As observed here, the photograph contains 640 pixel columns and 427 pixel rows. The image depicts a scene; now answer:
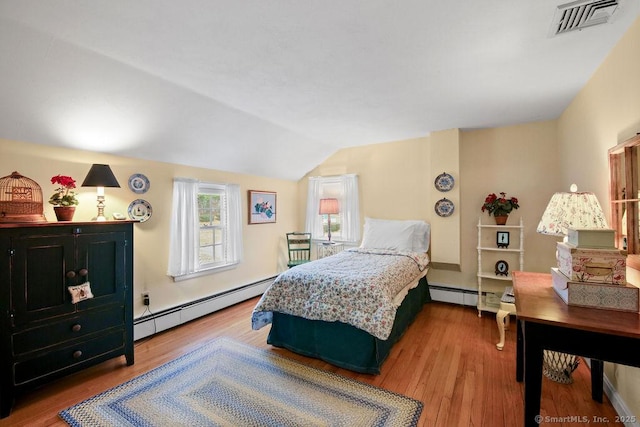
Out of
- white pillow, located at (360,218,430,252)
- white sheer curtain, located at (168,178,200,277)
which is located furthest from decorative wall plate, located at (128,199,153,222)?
white pillow, located at (360,218,430,252)

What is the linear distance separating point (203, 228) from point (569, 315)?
3.66 m

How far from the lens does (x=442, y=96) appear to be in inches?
105

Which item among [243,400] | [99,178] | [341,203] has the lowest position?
[243,400]

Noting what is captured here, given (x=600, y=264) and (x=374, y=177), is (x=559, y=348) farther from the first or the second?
(x=374, y=177)

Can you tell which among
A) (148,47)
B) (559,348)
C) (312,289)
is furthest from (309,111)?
(559,348)

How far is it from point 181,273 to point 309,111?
7.76ft

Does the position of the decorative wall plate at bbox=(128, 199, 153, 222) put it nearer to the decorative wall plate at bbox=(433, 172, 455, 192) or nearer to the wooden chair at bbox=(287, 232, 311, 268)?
the wooden chair at bbox=(287, 232, 311, 268)

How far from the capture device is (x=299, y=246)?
4.96m

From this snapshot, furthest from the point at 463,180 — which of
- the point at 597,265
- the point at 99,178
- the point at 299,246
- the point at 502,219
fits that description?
the point at 99,178

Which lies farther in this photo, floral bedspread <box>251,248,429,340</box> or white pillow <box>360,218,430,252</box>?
white pillow <box>360,218,430,252</box>

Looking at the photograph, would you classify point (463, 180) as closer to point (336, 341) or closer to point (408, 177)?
point (408, 177)

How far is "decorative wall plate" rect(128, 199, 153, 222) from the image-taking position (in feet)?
9.65

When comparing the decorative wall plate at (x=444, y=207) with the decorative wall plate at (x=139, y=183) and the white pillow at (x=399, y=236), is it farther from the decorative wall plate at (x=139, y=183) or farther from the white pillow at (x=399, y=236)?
the decorative wall plate at (x=139, y=183)

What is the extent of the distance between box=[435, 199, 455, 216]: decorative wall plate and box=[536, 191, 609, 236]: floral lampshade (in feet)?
5.92
